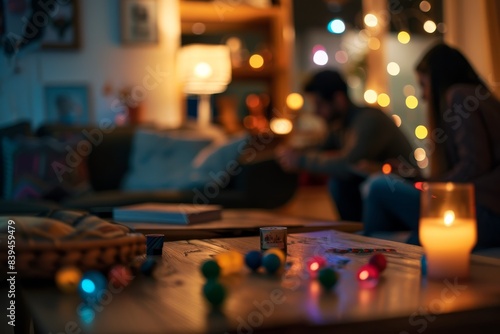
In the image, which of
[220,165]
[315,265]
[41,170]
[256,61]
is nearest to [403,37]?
[256,61]

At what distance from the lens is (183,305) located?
3.49 ft

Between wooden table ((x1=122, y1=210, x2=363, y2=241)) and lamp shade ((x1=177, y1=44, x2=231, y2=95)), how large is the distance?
2.44m

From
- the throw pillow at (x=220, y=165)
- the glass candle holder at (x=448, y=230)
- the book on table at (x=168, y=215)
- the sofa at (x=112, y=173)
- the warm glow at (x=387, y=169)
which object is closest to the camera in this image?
the glass candle holder at (x=448, y=230)

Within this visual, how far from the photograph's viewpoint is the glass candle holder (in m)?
1.23

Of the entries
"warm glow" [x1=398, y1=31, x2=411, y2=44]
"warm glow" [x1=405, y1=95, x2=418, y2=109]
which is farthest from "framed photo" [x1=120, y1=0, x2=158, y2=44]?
"warm glow" [x1=405, y1=95, x2=418, y2=109]

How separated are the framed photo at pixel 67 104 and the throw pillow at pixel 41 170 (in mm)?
716

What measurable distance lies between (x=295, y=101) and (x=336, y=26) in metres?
0.63

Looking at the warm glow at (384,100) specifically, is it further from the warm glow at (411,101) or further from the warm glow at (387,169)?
the warm glow at (387,169)

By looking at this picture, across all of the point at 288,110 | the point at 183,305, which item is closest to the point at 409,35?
the point at 288,110

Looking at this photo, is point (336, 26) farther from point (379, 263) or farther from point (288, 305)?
point (288, 305)

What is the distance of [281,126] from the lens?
5.24 m

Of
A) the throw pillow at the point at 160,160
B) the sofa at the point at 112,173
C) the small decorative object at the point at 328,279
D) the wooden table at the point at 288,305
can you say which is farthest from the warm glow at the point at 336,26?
the small decorative object at the point at 328,279

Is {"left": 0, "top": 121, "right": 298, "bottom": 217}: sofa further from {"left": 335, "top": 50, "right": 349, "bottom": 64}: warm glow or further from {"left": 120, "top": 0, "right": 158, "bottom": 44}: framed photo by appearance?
{"left": 335, "top": 50, "right": 349, "bottom": 64}: warm glow

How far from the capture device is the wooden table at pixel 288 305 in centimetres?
95
